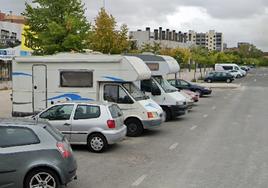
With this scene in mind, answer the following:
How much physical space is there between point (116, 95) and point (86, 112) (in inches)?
134

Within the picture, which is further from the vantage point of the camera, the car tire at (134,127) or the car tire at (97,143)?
the car tire at (134,127)

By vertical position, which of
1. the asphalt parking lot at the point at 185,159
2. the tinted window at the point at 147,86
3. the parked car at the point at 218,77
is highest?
the tinted window at the point at 147,86

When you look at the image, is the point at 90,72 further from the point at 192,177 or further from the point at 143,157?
the point at 192,177

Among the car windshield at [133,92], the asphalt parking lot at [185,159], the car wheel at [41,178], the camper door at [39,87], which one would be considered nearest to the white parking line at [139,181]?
the asphalt parking lot at [185,159]

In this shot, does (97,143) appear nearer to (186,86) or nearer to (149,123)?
(149,123)

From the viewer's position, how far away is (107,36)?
115 ft

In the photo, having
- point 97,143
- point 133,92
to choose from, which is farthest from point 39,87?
point 97,143

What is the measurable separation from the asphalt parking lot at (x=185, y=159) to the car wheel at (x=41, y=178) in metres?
1.09

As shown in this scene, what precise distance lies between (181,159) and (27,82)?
8155 millimetres

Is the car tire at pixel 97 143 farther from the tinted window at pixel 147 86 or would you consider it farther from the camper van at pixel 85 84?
the tinted window at pixel 147 86

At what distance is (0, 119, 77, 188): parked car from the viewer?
8.34 meters

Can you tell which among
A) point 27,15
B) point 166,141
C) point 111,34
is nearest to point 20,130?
point 166,141

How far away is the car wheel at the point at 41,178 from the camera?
27.8 ft

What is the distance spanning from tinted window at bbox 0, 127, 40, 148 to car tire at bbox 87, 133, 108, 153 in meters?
4.61
